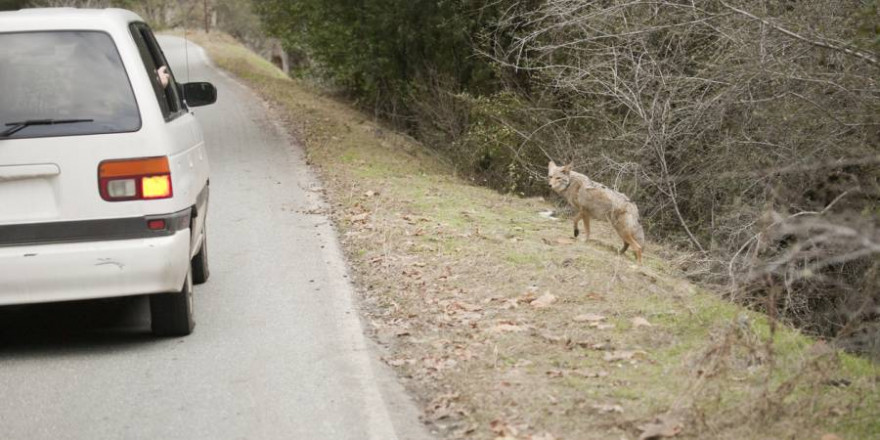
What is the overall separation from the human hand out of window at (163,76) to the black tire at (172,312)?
→ 1415 mm

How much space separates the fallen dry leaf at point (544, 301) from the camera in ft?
25.1

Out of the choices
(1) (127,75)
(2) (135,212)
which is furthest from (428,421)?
(1) (127,75)

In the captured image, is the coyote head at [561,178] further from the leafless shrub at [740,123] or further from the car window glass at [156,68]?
the car window glass at [156,68]

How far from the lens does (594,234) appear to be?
12.2 metres

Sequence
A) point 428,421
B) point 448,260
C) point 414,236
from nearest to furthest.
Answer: point 428,421 → point 448,260 → point 414,236

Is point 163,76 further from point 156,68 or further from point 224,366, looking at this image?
point 224,366

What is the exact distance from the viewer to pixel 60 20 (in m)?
6.54

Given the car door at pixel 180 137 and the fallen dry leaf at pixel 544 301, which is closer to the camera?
the car door at pixel 180 137

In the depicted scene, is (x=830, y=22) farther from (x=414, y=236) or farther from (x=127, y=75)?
(x=127, y=75)

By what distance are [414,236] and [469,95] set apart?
8405 millimetres

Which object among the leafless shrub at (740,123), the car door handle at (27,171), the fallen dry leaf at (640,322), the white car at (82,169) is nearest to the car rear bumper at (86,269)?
the white car at (82,169)

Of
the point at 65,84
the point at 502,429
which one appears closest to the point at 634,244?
the point at 502,429

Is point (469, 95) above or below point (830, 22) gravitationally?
below

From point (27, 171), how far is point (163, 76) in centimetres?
161
